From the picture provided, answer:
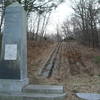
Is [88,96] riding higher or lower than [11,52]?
lower

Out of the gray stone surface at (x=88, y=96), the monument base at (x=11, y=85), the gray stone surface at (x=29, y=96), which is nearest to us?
the gray stone surface at (x=29, y=96)

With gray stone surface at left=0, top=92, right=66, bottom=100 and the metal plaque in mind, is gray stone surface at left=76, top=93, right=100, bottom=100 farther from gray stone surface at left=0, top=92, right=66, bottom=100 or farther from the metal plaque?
the metal plaque

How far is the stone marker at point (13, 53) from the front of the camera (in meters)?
7.34

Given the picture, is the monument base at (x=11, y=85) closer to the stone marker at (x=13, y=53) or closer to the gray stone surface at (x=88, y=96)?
the stone marker at (x=13, y=53)

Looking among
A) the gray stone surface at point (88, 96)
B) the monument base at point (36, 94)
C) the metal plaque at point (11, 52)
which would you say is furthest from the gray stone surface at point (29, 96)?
the metal plaque at point (11, 52)

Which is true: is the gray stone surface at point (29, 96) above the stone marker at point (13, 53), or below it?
below


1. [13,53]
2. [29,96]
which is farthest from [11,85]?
[13,53]

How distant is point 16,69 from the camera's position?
7.38 metres

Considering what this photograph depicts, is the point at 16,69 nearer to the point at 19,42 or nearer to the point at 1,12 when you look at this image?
the point at 19,42

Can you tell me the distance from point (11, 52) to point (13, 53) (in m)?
0.08

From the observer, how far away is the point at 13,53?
735cm

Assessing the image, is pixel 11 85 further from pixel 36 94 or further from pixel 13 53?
pixel 13 53

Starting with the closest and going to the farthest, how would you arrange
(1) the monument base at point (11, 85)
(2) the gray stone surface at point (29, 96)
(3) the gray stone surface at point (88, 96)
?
(2) the gray stone surface at point (29, 96) → (3) the gray stone surface at point (88, 96) → (1) the monument base at point (11, 85)

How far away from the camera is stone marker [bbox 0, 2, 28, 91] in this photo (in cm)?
734
